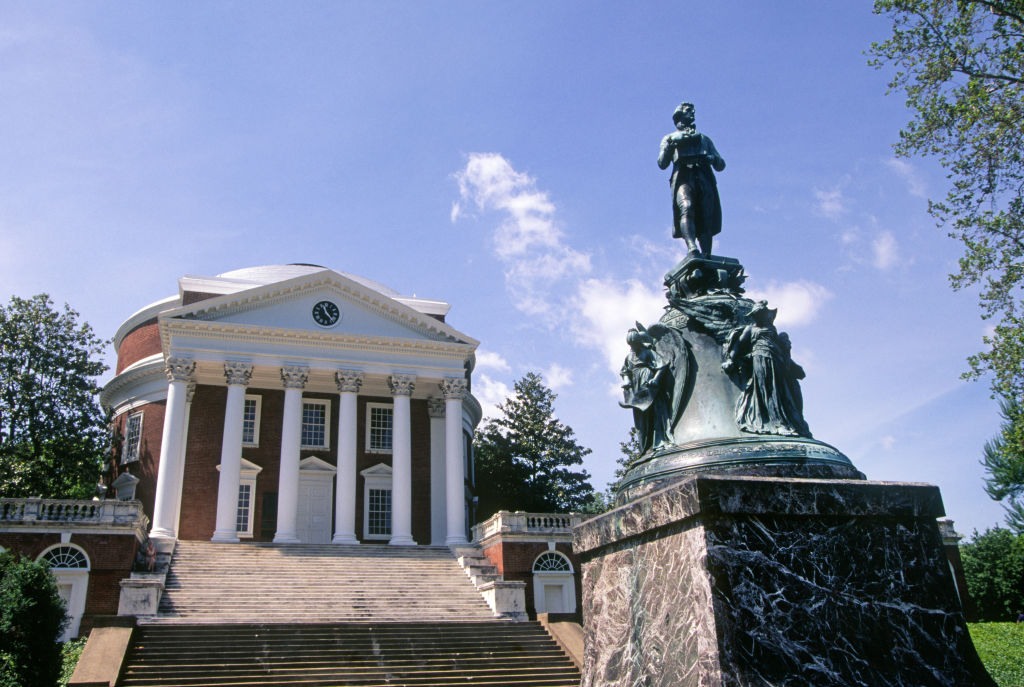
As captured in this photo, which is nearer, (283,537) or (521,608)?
(521,608)

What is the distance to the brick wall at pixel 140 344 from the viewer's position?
41297mm

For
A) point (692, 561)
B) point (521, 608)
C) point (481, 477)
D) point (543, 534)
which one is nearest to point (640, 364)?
point (692, 561)

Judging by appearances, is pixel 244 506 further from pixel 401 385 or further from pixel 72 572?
pixel 72 572

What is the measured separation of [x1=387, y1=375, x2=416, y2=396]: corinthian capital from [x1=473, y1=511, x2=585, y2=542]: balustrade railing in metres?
7.15

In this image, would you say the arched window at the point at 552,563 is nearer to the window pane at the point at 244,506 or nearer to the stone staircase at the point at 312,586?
the stone staircase at the point at 312,586

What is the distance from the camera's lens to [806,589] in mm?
3953

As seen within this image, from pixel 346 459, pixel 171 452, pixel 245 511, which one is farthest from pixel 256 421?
pixel 346 459

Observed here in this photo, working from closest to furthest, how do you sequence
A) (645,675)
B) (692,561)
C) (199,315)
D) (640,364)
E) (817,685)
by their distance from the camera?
(817,685)
(692,561)
(645,675)
(640,364)
(199,315)

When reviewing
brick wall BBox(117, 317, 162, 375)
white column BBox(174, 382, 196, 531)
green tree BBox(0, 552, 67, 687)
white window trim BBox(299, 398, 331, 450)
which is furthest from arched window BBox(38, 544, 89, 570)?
brick wall BBox(117, 317, 162, 375)

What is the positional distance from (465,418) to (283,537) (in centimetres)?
1442

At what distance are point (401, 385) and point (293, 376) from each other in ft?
15.4

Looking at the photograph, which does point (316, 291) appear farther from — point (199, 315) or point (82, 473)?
point (82, 473)

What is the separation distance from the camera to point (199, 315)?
Result: 32.7 m

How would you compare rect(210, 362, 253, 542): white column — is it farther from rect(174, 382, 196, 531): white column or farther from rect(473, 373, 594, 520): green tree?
rect(473, 373, 594, 520): green tree
